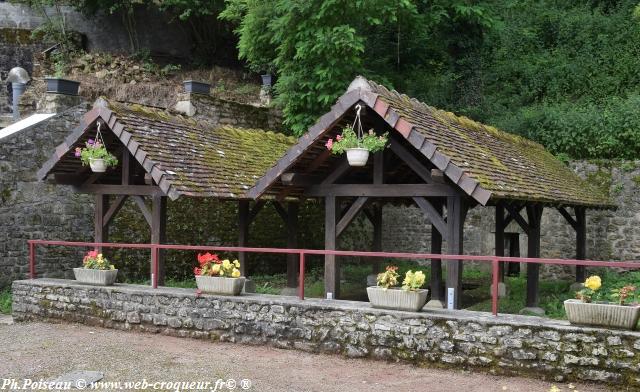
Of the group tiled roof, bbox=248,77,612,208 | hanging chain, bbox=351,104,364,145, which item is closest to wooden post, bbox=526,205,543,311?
tiled roof, bbox=248,77,612,208

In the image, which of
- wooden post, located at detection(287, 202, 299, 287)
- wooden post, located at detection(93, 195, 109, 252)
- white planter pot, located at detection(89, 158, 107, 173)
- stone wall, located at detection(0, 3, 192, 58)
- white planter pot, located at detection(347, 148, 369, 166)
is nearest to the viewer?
white planter pot, located at detection(347, 148, 369, 166)

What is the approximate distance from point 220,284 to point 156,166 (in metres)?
1.96

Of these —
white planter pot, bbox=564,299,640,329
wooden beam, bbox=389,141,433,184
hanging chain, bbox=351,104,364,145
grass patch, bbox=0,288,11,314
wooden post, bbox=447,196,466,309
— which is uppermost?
hanging chain, bbox=351,104,364,145

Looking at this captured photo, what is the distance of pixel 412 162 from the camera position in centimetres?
838

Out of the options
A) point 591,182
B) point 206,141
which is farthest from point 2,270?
point 591,182

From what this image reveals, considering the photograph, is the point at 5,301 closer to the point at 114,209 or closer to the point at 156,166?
the point at 114,209

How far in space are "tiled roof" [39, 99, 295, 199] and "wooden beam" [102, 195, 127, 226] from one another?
1.02 m

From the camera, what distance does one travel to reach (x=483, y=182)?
7.59 m

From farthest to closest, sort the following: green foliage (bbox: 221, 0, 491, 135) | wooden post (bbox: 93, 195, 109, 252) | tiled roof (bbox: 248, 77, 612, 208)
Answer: green foliage (bbox: 221, 0, 491, 135), wooden post (bbox: 93, 195, 109, 252), tiled roof (bbox: 248, 77, 612, 208)

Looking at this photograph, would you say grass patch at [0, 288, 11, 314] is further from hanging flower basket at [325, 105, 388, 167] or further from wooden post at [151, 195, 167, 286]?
hanging flower basket at [325, 105, 388, 167]

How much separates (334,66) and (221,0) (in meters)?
9.13

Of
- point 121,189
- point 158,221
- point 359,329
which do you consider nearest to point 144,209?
point 158,221

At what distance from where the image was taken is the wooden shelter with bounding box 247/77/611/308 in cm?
788

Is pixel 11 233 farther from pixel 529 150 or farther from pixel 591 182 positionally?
pixel 591 182
